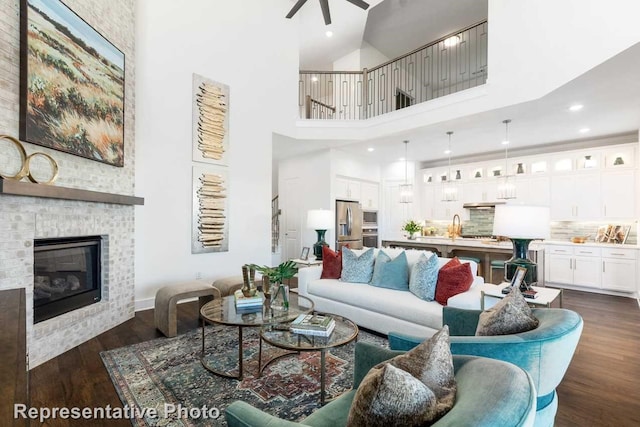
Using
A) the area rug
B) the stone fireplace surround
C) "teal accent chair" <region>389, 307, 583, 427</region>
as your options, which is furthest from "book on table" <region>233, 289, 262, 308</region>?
"teal accent chair" <region>389, 307, 583, 427</region>

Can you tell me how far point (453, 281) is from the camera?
284 centimetres

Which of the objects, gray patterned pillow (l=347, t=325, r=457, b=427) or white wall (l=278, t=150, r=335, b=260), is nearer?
gray patterned pillow (l=347, t=325, r=457, b=427)

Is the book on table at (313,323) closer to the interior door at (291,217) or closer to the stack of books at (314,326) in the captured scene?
the stack of books at (314,326)

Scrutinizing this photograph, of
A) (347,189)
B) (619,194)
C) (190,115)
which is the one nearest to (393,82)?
(347,189)

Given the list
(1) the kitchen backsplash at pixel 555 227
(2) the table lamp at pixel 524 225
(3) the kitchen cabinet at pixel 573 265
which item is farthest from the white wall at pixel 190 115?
(3) the kitchen cabinet at pixel 573 265

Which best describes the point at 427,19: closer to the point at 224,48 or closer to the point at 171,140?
the point at 224,48

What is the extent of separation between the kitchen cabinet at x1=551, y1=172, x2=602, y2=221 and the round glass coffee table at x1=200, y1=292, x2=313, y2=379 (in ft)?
18.8

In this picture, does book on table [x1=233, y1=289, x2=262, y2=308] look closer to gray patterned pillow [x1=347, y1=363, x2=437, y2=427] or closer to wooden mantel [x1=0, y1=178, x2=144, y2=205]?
wooden mantel [x1=0, y1=178, x2=144, y2=205]

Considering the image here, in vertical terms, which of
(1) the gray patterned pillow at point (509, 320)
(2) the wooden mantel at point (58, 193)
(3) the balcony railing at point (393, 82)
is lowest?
(1) the gray patterned pillow at point (509, 320)

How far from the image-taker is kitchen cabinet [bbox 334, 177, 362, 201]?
6762mm

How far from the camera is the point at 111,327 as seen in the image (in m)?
3.30

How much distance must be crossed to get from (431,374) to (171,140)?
437 centimetres

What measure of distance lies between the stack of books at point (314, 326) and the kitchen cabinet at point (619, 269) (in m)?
5.50

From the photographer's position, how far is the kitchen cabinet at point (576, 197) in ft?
18.0
